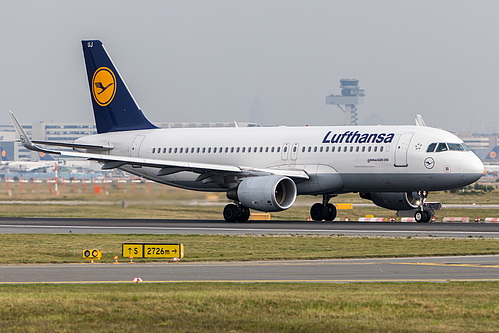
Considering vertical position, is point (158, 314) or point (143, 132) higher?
point (143, 132)

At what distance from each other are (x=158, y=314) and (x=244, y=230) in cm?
2394

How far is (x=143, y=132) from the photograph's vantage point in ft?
178

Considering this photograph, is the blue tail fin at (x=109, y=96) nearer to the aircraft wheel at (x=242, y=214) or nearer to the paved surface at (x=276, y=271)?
the aircraft wheel at (x=242, y=214)

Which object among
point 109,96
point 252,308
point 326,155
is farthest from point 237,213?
point 252,308

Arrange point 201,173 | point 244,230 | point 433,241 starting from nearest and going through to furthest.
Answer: point 433,241 < point 244,230 < point 201,173

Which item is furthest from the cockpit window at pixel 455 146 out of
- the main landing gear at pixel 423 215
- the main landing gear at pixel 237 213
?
the main landing gear at pixel 237 213

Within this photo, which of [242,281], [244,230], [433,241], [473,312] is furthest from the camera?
[244,230]

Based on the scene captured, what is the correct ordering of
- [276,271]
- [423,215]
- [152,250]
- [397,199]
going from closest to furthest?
[276,271], [152,250], [423,215], [397,199]

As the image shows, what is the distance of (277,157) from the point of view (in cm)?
4809

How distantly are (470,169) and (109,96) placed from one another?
2271 centimetres

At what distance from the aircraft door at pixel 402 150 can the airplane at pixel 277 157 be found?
48 mm

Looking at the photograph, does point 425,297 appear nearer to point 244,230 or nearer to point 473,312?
point 473,312

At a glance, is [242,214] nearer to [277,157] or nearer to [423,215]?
[277,157]

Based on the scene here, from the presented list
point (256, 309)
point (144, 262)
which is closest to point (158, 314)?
point (256, 309)
